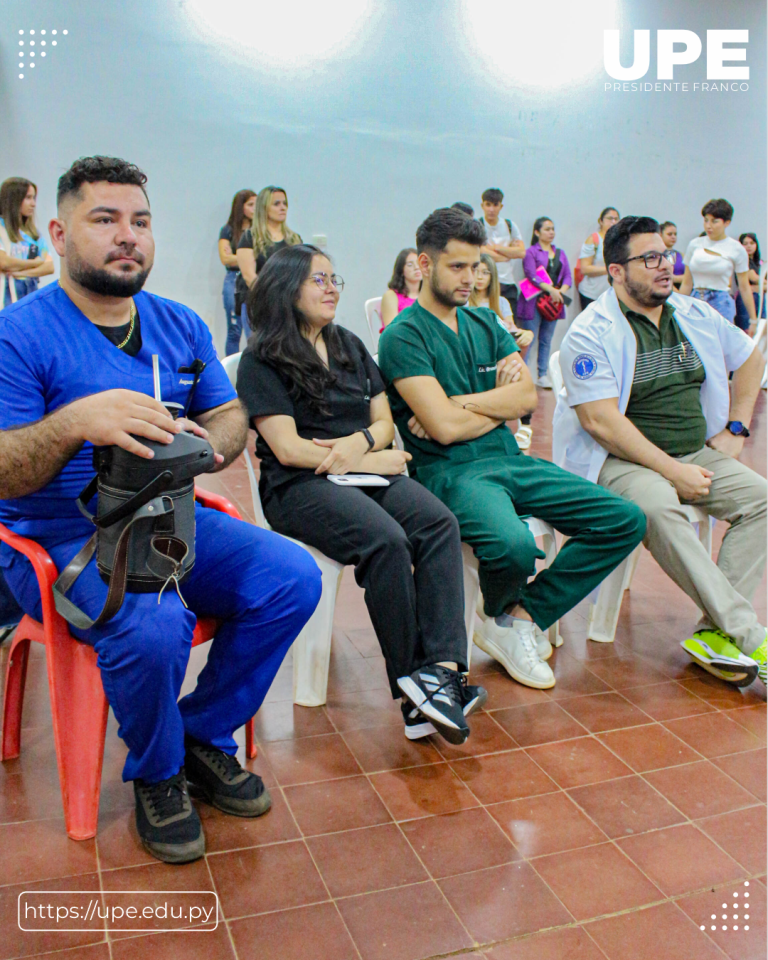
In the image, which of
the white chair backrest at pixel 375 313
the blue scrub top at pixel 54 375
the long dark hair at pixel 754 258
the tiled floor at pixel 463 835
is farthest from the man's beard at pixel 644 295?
the long dark hair at pixel 754 258

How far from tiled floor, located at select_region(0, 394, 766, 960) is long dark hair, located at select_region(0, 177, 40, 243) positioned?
11.7ft

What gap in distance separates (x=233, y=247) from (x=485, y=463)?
471cm

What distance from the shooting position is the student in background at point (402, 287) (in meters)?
4.75

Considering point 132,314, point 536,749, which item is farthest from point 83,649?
point 536,749

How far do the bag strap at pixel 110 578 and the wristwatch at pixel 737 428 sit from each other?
80.9 inches

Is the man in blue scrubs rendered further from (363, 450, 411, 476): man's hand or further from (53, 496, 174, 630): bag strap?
(363, 450, 411, 476): man's hand

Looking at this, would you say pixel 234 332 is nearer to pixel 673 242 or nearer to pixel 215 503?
pixel 673 242

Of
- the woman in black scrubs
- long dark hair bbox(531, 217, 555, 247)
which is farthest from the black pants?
long dark hair bbox(531, 217, 555, 247)

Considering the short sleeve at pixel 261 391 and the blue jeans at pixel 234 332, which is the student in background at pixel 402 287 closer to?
the blue jeans at pixel 234 332

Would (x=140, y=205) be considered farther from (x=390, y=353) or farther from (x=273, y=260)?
(x=390, y=353)

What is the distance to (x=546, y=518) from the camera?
100.0 inches

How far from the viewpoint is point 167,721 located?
65.2 inches

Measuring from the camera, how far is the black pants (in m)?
2.10

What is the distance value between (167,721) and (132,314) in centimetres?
88
